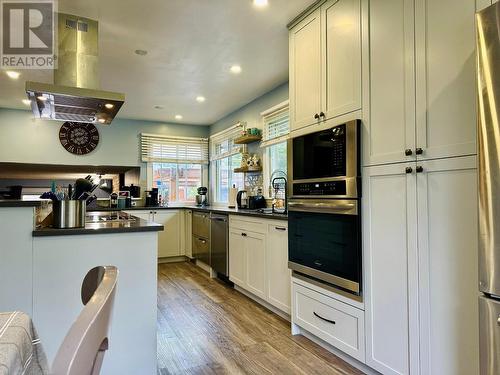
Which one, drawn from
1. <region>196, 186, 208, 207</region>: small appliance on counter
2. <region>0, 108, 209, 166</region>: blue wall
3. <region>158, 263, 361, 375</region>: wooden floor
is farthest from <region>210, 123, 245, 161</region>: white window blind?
<region>158, 263, 361, 375</region>: wooden floor

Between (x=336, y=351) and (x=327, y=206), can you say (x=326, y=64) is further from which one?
(x=336, y=351)

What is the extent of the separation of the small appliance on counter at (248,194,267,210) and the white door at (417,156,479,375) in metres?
2.70

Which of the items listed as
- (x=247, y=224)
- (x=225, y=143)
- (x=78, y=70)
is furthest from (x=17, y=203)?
(x=225, y=143)

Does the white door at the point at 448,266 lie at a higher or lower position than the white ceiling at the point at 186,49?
lower

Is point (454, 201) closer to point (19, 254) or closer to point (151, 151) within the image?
point (19, 254)

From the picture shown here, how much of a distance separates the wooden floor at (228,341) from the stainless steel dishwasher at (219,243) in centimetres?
43

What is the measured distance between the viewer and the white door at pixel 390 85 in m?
1.70

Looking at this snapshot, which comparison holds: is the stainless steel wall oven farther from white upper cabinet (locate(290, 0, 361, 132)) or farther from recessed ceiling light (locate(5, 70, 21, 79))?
recessed ceiling light (locate(5, 70, 21, 79))

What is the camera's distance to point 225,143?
573 cm

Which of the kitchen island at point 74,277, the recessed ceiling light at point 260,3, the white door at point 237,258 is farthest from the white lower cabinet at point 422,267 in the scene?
the white door at point 237,258

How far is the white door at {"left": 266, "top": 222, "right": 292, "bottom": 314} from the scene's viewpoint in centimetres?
280

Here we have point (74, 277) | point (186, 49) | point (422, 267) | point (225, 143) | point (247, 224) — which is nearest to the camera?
point (422, 267)

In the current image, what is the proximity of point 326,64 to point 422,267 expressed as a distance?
4.72 ft

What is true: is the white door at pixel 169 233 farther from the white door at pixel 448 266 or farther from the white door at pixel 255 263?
the white door at pixel 448 266
